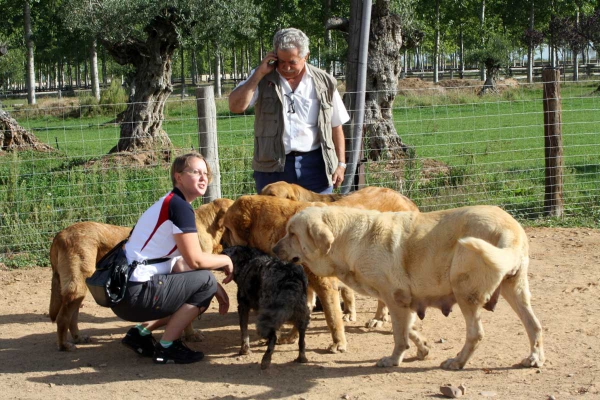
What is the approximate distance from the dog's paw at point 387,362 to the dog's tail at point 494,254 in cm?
111

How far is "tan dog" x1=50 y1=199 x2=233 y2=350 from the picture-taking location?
5.66m

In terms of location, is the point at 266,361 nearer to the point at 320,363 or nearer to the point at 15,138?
the point at 320,363

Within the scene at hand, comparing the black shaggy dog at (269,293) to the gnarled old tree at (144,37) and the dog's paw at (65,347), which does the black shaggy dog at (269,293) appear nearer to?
the dog's paw at (65,347)

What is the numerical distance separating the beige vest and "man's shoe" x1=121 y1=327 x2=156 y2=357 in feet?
6.63

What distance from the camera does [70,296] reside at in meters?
5.62

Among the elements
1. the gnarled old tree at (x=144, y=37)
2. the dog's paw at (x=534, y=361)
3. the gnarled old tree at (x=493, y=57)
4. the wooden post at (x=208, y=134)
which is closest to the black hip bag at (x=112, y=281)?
the dog's paw at (x=534, y=361)

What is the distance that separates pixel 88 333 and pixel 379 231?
306 centimetres

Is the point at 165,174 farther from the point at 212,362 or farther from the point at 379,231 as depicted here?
the point at 379,231

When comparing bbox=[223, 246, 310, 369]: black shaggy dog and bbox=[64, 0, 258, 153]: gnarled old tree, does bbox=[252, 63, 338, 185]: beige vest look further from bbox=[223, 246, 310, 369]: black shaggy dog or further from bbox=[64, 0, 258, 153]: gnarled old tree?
bbox=[64, 0, 258, 153]: gnarled old tree

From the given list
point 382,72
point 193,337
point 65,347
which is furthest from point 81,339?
point 382,72

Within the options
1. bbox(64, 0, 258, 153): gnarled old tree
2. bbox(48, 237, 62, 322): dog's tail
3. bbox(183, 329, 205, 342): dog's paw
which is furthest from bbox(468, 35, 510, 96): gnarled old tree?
bbox(48, 237, 62, 322): dog's tail

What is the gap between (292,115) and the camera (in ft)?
21.0

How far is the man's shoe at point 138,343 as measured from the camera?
17.8ft

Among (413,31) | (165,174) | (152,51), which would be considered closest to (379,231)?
(165,174)
